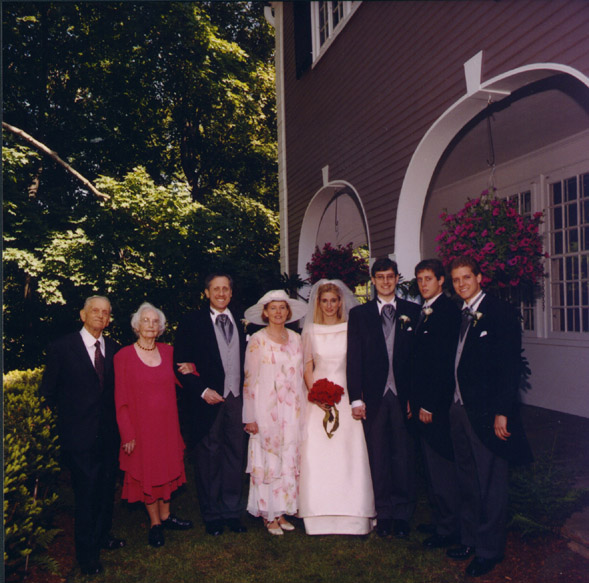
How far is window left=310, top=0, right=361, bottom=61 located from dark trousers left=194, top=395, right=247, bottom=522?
642 cm

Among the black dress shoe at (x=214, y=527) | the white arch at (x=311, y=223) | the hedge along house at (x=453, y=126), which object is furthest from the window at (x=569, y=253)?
the black dress shoe at (x=214, y=527)

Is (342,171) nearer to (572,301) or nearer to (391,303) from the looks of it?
(572,301)

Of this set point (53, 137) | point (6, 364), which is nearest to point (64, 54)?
point (53, 137)

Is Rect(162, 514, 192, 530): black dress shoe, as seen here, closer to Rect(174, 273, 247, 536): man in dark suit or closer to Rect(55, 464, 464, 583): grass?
Rect(55, 464, 464, 583): grass

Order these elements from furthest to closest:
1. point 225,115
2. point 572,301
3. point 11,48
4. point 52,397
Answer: point 225,115 < point 11,48 < point 572,301 < point 52,397

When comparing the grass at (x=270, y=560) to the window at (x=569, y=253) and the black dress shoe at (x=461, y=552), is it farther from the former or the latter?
the window at (x=569, y=253)

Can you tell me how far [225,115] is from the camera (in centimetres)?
1784

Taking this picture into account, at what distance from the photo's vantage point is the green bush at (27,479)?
3551mm

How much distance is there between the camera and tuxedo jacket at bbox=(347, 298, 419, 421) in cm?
461

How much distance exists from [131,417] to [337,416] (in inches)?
66.4

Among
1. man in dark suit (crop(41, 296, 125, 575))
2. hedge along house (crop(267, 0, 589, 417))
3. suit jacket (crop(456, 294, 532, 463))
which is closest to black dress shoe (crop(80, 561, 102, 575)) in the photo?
man in dark suit (crop(41, 296, 125, 575))

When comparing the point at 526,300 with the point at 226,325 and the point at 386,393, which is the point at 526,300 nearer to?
the point at 386,393

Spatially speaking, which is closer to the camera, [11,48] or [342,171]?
[342,171]

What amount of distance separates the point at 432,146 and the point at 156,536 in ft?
16.1
